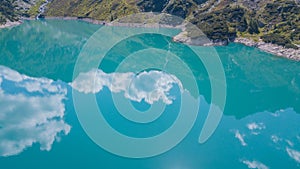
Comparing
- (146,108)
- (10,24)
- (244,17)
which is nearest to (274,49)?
(244,17)

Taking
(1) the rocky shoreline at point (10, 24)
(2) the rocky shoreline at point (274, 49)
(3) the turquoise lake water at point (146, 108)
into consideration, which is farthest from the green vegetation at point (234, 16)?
(3) the turquoise lake water at point (146, 108)

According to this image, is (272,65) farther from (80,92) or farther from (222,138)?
(80,92)

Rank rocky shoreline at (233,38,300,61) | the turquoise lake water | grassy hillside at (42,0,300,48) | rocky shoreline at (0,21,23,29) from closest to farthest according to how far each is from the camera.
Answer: the turquoise lake water, rocky shoreline at (233,38,300,61), grassy hillside at (42,0,300,48), rocky shoreline at (0,21,23,29)

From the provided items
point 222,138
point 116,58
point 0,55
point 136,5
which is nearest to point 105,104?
point 222,138

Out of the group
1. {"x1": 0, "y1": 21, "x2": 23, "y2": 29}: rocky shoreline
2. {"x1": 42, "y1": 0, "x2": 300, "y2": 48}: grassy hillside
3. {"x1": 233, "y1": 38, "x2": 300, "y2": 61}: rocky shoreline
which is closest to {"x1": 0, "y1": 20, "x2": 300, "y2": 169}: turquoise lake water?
{"x1": 233, "y1": 38, "x2": 300, "y2": 61}: rocky shoreline

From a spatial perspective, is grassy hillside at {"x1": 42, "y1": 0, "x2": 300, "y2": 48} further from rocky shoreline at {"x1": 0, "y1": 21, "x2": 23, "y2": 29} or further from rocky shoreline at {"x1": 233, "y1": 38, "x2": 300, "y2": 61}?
rocky shoreline at {"x1": 0, "y1": 21, "x2": 23, "y2": 29}

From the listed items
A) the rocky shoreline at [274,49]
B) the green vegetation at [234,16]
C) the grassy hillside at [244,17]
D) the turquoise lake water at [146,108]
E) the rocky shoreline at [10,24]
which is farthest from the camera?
the rocky shoreline at [10,24]

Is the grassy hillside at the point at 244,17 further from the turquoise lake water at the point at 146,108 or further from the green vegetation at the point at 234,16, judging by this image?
the turquoise lake water at the point at 146,108

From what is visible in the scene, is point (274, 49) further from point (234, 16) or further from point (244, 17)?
point (234, 16)

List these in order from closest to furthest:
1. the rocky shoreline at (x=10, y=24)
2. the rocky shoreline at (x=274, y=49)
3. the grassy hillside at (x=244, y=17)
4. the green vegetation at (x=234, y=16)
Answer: the rocky shoreline at (x=274, y=49), the grassy hillside at (x=244, y=17), the green vegetation at (x=234, y=16), the rocky shoreline at (x=10, y=24)

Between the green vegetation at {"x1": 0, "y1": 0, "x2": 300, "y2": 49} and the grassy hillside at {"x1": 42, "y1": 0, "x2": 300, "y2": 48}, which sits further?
Answer: the green vegetation at {"x1": 0, "y1": 0, "x2": 300, "y2": 49}
